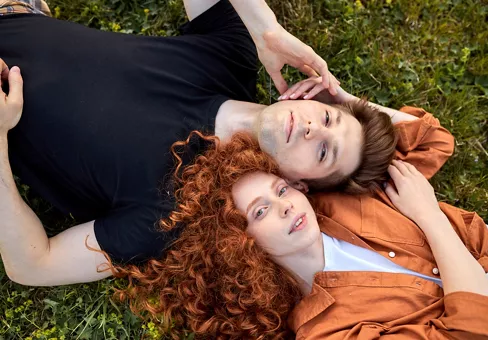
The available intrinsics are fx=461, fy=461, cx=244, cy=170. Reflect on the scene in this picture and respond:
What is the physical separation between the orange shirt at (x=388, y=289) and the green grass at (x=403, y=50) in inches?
26.2

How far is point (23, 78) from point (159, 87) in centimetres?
87

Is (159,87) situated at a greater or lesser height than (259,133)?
greater

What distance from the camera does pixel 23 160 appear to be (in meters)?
3.16

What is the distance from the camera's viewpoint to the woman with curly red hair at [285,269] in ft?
9.49

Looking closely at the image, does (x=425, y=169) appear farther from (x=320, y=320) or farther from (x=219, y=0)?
(x=219, y=0)

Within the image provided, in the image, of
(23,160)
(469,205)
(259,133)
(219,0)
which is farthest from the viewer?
(469,205)

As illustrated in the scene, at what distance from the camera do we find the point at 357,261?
123 inches

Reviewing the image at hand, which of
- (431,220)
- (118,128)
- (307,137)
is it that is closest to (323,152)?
(307,137)

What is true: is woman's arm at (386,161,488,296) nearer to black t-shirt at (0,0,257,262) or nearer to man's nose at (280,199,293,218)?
man's nose at (280,199,293,218)

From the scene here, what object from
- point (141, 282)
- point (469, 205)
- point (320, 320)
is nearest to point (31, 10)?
point (141, 282)

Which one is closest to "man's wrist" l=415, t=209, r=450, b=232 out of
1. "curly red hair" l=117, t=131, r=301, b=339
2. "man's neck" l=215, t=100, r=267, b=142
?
"curly red hair" l=117, t=131, r=301, b=339

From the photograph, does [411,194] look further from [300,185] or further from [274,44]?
[274,44]

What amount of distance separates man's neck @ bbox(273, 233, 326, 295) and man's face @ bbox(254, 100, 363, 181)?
483mm

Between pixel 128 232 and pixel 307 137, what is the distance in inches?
51.5
